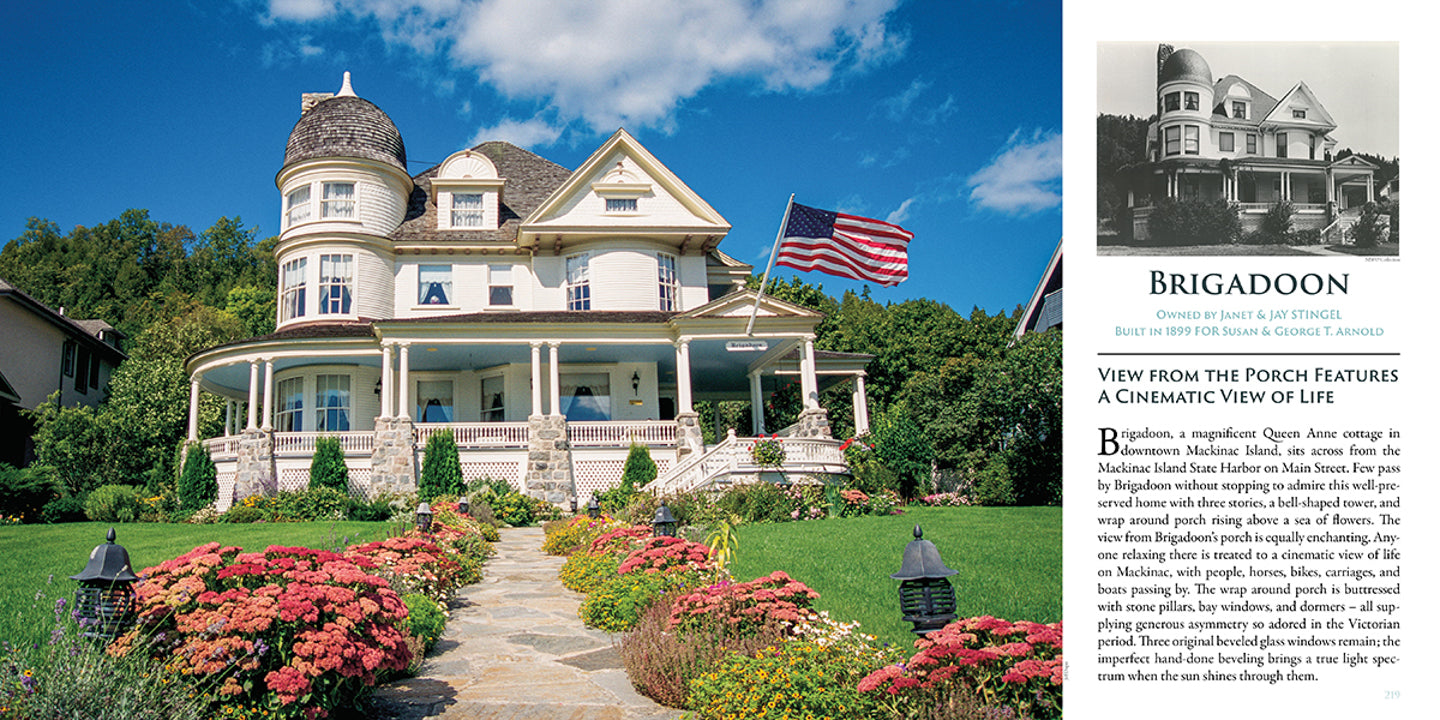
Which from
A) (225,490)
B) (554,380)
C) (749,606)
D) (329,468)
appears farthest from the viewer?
(225,490)

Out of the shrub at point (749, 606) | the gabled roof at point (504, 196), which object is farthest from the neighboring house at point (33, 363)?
the shrub at point (749, 606)

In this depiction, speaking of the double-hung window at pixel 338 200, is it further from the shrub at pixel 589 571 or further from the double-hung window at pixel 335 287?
the shrub at pixel 589 571

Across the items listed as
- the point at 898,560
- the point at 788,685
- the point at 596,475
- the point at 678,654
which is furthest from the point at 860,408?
the point at 788,685

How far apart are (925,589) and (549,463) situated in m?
19.2

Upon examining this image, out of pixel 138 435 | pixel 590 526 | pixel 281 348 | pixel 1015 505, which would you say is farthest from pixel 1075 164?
pixel 138 435

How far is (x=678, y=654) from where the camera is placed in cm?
639

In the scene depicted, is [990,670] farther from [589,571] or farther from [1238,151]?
[589,571]

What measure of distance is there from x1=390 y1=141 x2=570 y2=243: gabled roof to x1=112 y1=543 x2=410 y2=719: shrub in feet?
76.0

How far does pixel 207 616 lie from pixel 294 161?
26.0m

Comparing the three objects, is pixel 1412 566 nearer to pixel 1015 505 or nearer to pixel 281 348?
pixel 1015 505

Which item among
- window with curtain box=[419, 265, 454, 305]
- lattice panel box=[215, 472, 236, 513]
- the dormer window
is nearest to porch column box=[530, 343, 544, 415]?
window with curtain box=[419, 265, 454, 305]

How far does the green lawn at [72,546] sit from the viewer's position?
27.6ft

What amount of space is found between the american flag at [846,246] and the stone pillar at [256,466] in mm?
14981

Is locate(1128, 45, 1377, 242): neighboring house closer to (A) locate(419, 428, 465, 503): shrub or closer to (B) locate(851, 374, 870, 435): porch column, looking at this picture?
(A) locate(419, 428, 465, 503): shrub
